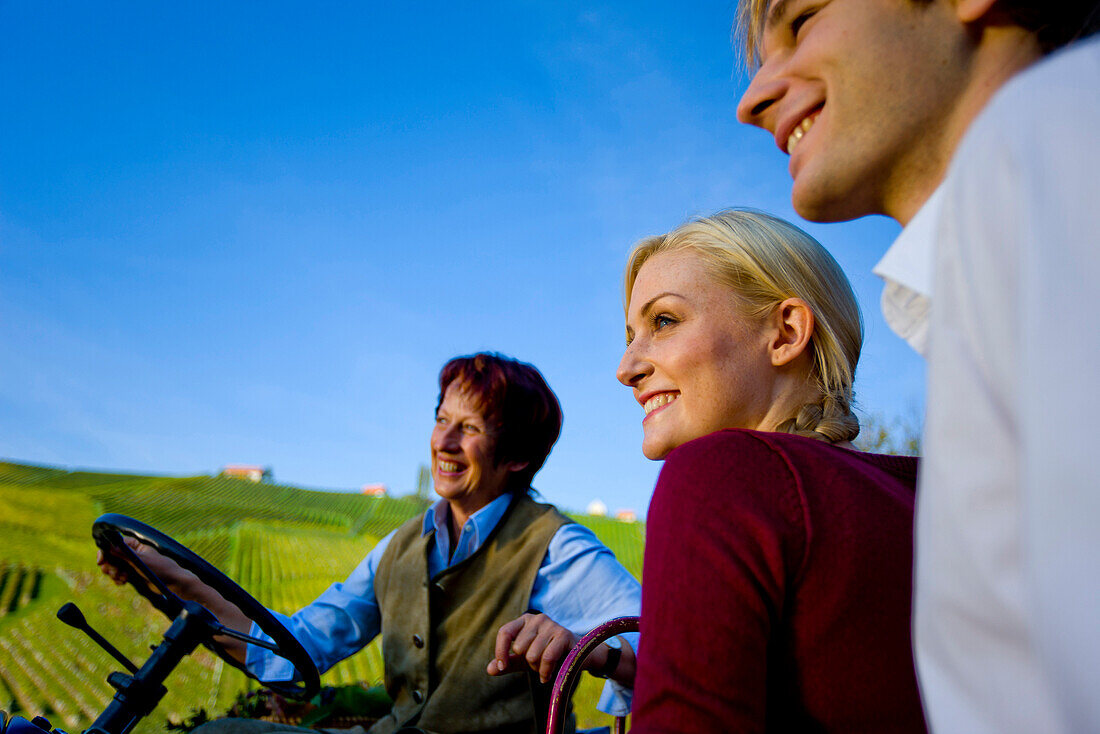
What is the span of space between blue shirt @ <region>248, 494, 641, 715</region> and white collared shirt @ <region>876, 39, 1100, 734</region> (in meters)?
2.13

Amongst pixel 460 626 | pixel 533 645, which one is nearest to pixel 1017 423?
pixel 533 645

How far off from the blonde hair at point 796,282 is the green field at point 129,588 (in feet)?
8.84

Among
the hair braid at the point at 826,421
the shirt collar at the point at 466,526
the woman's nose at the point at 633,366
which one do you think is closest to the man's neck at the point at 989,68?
the hair braid at the point at 826,421

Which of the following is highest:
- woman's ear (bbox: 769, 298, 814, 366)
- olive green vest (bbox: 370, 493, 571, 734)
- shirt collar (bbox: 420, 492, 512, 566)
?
woman's ear (bbox: 769, 298, 814, 366)

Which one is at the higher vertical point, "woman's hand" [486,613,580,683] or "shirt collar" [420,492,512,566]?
"shirt collar" [420,492,512,566]

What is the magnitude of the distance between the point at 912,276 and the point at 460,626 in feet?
7.82

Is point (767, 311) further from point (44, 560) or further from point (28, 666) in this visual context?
point (44, 560)

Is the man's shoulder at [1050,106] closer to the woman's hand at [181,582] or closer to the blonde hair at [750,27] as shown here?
the blonde hair at [750,27]

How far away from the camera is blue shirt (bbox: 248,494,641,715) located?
260 cm

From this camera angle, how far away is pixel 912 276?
72cm

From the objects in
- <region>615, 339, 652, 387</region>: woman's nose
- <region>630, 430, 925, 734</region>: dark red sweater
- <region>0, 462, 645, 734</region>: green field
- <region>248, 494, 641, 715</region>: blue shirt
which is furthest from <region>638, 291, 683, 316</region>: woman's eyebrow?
<region>0, 462, 645, 734</region>: green field

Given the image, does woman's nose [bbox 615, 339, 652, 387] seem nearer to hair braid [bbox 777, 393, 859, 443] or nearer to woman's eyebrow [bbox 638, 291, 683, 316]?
woman's eyebrow [bbox 638, 291, 683, 316]

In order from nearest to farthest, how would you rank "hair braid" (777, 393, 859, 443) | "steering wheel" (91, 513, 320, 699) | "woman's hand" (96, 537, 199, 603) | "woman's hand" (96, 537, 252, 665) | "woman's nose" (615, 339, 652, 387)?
1. "hair braid" (777, 393, 859, 443)
2. "woman's nose" (615, 339, 652, 387)
3. "steering wheel" (91, 513, 320, 699)
4. "woman's hand" (96, 537, 252, 665)
5. "woman's hand" (96, 537, 199, 603)

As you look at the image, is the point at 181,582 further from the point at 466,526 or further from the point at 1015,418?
the point at 1015,418
